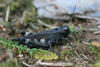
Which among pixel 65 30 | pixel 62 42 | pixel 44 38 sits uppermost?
pixel 65 30

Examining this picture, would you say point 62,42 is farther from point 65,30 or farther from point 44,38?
point 44,38

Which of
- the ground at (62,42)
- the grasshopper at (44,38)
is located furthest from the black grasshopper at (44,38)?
the ground at (62,42)

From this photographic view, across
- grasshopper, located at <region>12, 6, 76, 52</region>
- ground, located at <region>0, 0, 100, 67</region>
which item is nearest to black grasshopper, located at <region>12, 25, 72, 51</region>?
grasshopper, located at <region>12, 6, 76, 52</region>

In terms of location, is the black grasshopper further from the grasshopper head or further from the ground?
the ground

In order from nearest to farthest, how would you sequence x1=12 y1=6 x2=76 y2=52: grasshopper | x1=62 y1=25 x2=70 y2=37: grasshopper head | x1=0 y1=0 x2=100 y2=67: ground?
x1=0 y1=0 x2=100 y2=67: ground, x1=12 y1=6 x2=76 y2=52: grasshopper, x1=62 y1=25 x2=70 y2=37: grasshopper head

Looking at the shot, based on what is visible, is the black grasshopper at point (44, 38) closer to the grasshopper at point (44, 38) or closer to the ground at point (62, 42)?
the grasshopper at point (44, 38)

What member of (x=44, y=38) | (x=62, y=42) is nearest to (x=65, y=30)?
(x=62, y=42)

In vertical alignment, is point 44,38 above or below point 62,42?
above

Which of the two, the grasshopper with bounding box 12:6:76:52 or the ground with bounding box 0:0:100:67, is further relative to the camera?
the grasshopper with bounding box 12:6:76:52

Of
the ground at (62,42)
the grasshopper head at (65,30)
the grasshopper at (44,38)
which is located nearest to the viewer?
the ground at (62,42)
